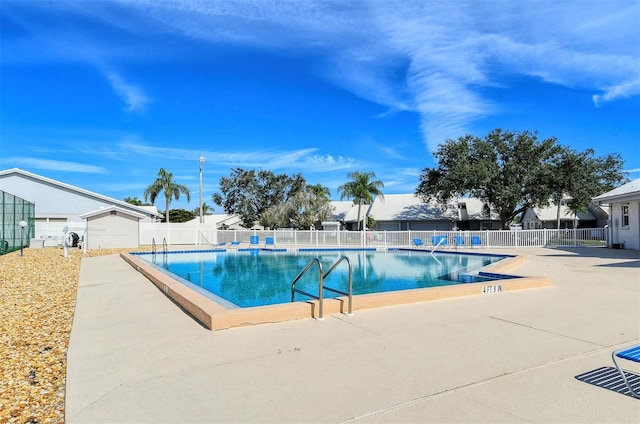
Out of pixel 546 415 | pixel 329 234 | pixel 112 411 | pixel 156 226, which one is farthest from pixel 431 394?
pixel 156 226

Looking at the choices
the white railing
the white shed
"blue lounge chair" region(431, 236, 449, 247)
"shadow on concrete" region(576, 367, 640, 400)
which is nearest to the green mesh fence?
the white shed

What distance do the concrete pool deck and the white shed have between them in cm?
2089

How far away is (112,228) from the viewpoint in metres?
25.4

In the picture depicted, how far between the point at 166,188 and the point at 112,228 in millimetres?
22880

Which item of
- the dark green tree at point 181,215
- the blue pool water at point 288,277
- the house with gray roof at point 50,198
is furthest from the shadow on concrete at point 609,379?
the dark green tree at point 181,215

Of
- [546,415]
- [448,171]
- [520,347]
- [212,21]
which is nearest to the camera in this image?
[546,415]

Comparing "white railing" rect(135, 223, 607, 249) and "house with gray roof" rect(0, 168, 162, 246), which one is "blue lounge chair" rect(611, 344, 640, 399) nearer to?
"white railing" rect(135, 223, 607, 249)

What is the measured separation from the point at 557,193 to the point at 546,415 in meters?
33.2

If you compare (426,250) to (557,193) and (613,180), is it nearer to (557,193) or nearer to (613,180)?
(557,193)

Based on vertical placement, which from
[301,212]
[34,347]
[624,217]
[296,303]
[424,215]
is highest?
[301,212]

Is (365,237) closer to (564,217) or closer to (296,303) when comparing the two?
(296,303)

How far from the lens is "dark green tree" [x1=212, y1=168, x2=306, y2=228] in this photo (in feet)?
143

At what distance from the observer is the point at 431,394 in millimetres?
3174

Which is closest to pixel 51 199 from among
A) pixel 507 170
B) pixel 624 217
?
pixel 507 170
